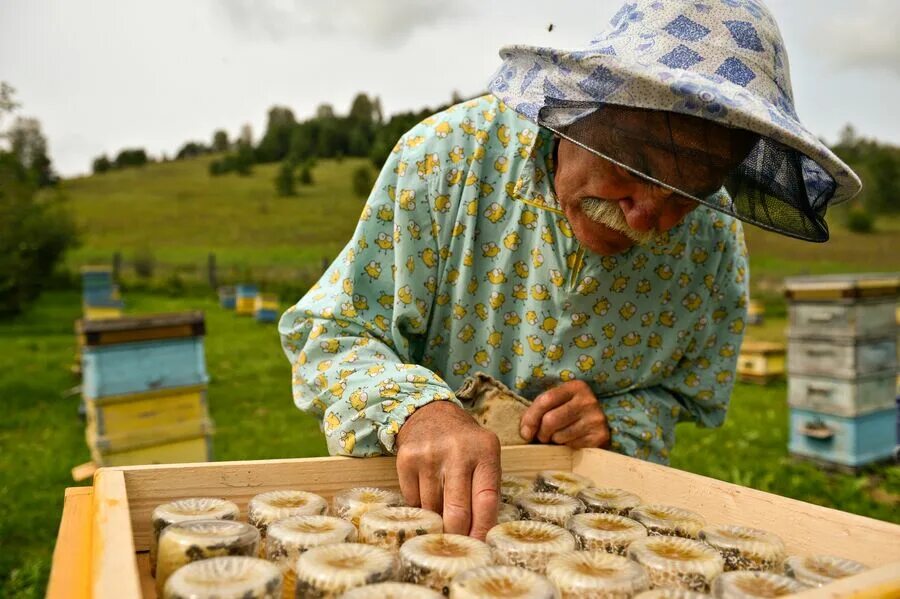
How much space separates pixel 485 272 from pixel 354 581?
46.0 inches

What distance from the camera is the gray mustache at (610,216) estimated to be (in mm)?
1657

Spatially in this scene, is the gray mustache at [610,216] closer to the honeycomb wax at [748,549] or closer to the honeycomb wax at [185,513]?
the honeycomb wax at [748,549]

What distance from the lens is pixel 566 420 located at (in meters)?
1.92

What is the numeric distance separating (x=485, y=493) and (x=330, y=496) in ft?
1.23

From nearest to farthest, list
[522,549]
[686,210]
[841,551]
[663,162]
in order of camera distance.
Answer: [522,549], [841,551], [663,162], [686,210]

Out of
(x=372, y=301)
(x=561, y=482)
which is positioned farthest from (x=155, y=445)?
(x=561, y=482)

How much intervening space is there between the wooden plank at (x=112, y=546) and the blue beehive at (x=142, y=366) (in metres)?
4.48

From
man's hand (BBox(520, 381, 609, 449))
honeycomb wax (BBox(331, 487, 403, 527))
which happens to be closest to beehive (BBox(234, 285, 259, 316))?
man's hand (BBox(520, 381, 609, 449))

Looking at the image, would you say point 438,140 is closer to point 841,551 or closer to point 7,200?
point 841,551

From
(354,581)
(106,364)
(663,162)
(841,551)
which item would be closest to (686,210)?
(663,162)

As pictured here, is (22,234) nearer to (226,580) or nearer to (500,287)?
(500,287)

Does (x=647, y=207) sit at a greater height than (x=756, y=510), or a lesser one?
greater

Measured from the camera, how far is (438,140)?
2020 millimetres

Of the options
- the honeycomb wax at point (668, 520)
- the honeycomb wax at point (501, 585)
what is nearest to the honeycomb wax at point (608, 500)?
the honeycomb wax at point (668, 520)
